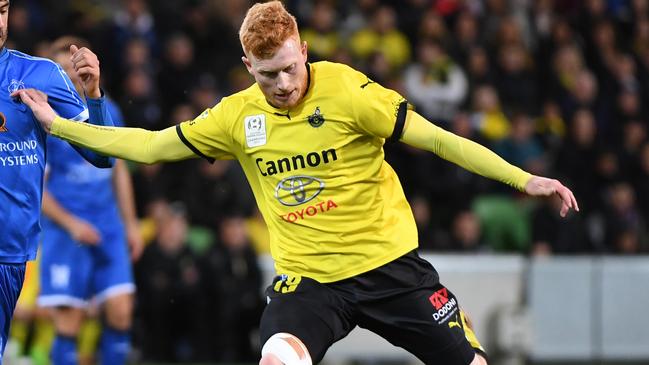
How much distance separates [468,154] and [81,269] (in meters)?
4.06

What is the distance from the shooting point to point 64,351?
8.55m

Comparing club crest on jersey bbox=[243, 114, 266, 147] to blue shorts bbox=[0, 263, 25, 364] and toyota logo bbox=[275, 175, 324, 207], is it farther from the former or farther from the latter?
blue shorts bbox=[0, 263, 25, 364]

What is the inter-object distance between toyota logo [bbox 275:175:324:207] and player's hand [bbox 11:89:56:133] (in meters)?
1.12

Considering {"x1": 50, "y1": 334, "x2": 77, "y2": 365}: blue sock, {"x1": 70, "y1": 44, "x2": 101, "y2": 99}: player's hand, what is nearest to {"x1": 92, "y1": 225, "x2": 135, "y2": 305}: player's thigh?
{"x1": 50, "y1": 334, "x2": 77, "y2": 365}: blue sock

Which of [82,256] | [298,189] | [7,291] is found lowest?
[82,256]

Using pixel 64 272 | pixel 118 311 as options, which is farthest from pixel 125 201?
pixel 118 311

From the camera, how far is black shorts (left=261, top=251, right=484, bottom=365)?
18.9ft

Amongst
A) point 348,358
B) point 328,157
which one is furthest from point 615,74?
point 328,157

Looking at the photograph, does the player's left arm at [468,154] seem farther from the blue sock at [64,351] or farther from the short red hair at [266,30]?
the blue sock at [64,351]

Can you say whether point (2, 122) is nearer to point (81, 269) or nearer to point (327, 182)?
point (327, 182)

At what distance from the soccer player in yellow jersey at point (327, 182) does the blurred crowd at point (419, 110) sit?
6.23 meters

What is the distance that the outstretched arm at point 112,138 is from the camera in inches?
211

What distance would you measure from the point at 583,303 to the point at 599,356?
0.54 meters

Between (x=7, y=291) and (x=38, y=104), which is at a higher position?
(x=38, y=104)
